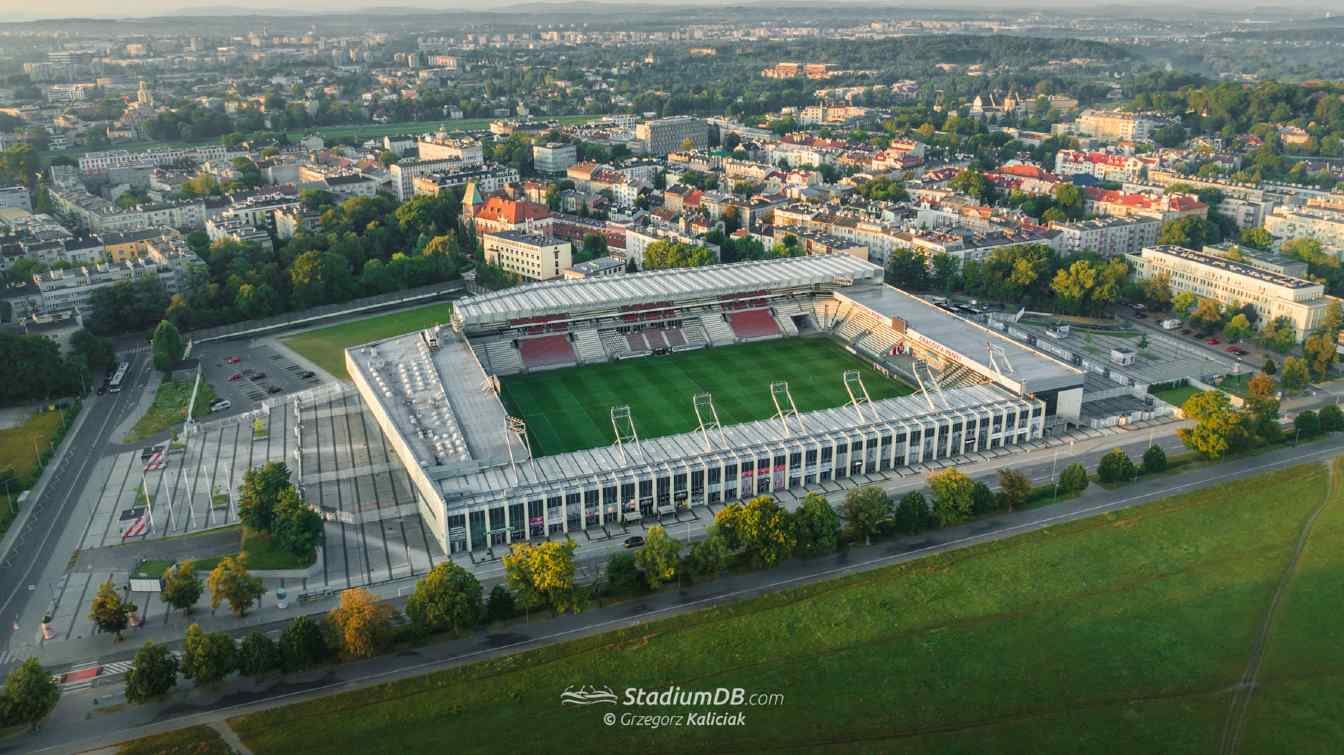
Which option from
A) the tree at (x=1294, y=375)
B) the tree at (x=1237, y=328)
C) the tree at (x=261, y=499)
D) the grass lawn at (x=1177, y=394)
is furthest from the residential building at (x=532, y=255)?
the tree at (x=1294, y=375)

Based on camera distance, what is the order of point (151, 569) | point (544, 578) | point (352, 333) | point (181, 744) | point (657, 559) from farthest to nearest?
point (352, 333), point (151, 569), point (657, 559), point (544, 578), point (181, 744)

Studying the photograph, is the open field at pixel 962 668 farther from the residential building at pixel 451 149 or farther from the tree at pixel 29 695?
the residential building at pixel 451 149

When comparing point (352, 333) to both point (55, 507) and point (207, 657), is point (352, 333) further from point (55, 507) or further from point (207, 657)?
point (207, 657)

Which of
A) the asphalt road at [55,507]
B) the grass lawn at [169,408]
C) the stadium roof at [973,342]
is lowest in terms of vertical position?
the grass lawn at [169,408]

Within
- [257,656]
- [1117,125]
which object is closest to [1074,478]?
[257,656]

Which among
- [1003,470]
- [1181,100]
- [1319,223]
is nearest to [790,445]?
[1003,470]

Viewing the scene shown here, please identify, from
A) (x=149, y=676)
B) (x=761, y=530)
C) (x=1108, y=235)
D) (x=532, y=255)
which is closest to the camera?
(x=149, y=676)

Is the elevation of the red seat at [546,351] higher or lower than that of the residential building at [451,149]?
lower
